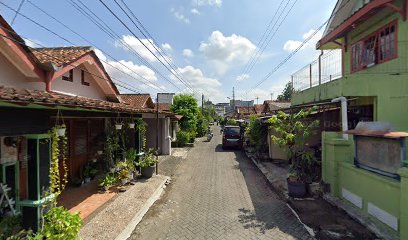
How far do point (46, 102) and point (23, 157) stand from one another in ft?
8.85

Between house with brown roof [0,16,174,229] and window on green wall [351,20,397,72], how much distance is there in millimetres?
8529

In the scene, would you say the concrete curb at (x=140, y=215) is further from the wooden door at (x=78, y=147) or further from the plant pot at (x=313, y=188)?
the plant pot at (x=313, y=188)

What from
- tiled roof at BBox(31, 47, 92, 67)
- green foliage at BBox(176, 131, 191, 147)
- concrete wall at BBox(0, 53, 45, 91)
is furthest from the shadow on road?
green foliage at BBox(176, 131, 191, 147)

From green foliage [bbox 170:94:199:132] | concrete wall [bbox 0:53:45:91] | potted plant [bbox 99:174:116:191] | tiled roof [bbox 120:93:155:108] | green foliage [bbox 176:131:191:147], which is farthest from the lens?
green foliage [bbox 170:94:199:132]

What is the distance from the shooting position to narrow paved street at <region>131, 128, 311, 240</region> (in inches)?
215

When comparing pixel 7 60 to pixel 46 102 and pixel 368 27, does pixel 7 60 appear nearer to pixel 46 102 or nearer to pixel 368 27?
pixel 46 102

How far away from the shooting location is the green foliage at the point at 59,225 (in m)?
4.27

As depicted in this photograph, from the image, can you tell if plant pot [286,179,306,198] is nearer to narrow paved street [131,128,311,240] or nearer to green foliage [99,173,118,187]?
narrow paved street [131,128,311,240]

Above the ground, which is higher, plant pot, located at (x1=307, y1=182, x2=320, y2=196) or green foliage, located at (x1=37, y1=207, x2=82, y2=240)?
green foliage, located at (x1=37, y1=207, x2=82, y2=240)

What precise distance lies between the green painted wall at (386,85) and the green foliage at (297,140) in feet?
4.19

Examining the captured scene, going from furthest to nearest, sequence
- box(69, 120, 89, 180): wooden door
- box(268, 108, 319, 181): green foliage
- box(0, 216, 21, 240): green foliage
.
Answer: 1. box(69, 120, 89, 180): wooden door
2. box(268, 108, 319, 181): green foliage
3. box(0, 216, 21, 240): green foliage

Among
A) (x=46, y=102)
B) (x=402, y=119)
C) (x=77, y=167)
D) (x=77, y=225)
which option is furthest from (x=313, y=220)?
(x=77, y=167)

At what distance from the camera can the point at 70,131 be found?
8.41 meters

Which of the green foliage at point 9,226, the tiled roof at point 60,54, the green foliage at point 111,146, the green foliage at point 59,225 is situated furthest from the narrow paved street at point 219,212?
the tiled roof at point 60,54
